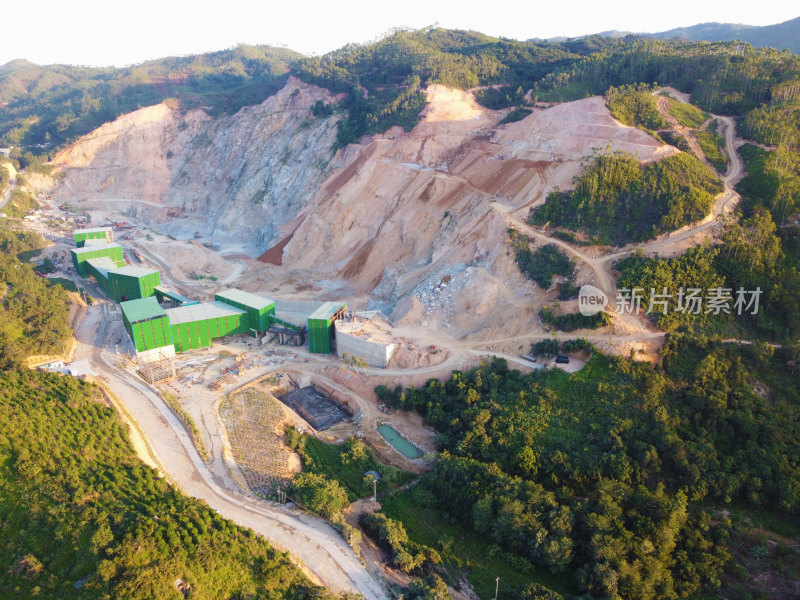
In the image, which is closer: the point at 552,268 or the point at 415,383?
the point at 415,383

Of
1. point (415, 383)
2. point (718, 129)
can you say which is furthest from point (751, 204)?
point (415, 383)

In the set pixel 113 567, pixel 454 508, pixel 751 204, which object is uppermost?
pixel 751 204

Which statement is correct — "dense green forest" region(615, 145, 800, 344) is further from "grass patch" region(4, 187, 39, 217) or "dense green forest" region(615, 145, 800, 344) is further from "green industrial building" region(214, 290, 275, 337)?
"grass patch" region(4, 187, 39, 217)

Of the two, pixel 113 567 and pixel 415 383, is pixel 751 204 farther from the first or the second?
pixel 113 567

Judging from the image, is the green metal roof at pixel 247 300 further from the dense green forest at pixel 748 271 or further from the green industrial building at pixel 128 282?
the dense green forest at pixel 748 271

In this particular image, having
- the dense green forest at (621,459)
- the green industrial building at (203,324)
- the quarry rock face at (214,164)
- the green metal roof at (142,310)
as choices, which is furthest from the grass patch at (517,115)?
the green metal roof at (142,310)

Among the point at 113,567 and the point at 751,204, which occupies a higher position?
the point at 751,204
